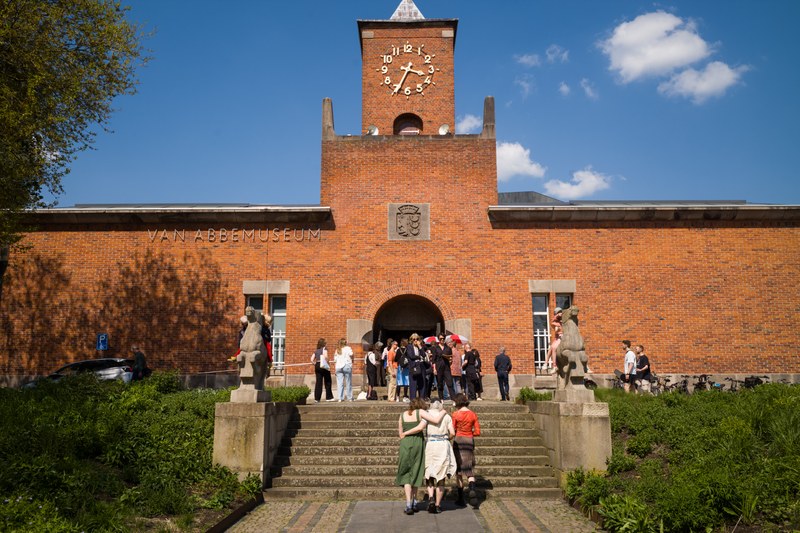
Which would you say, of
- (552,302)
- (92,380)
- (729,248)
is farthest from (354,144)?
(729,248)

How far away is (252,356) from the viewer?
10.6 m

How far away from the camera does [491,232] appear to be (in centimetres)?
1928

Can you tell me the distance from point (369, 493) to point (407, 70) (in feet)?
56.3

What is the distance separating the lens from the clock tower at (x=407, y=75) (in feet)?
74.8

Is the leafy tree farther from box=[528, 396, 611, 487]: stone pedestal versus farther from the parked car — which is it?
box=[528, 396, 611, 487]: stone pedestal

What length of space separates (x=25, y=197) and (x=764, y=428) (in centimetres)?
1651

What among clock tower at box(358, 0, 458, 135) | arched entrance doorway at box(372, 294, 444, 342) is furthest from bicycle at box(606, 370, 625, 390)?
clock tower at box(358, 0, 458, 135)

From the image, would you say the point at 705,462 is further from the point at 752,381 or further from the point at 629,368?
the point at 752,381

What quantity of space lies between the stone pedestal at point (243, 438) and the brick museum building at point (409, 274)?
319 inches

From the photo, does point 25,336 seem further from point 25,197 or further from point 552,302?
point 552,302

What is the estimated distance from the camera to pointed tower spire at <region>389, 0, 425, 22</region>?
24.2m

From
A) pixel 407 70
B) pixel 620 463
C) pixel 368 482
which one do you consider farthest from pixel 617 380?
pixel 407 70

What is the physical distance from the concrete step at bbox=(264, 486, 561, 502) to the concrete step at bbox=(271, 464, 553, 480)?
1.63 ft

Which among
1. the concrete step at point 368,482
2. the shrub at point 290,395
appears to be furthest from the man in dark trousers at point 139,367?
the concrete step at point 368,482
